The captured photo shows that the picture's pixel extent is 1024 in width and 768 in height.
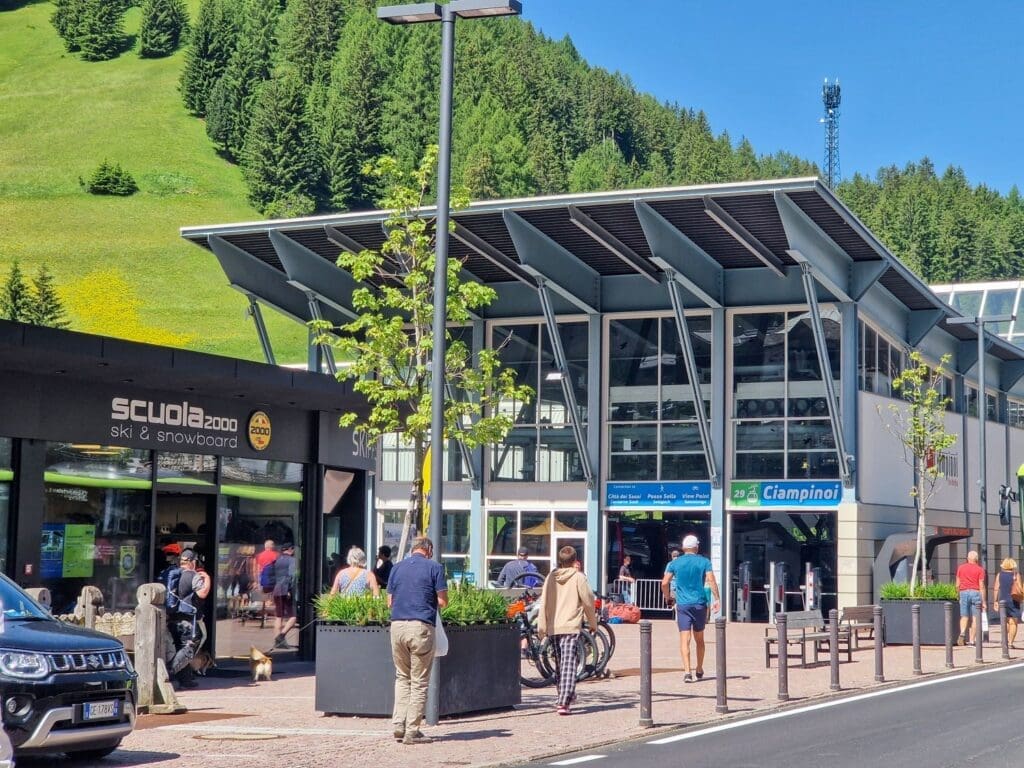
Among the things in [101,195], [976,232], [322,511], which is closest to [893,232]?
[976,232]

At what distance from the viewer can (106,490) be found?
18797mm

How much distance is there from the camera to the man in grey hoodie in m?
15.1

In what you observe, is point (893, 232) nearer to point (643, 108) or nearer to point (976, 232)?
point (976, 232)

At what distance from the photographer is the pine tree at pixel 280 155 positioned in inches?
4941

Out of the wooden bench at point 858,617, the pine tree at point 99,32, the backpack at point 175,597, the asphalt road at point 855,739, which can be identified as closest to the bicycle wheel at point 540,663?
the asphalt road at point 855,739

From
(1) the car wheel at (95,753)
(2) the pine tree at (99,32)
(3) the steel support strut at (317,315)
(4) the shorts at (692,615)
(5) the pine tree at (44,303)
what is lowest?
(1) the car wheel at (95,753)

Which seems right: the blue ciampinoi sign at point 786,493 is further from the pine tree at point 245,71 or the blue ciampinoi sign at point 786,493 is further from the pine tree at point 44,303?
the pine tree at point 245,71

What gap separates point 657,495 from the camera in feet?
136

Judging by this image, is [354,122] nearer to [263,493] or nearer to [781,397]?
[781,397]

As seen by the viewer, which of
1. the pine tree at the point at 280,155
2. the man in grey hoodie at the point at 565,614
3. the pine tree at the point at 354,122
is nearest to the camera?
the man in grey hoodie at the point at 565,614

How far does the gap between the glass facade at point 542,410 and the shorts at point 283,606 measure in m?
20.6

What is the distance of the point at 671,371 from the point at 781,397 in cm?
326

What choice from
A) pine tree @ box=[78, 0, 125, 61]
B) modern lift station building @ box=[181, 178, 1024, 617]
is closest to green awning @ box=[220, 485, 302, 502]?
modern lift station building @ box=[181, 178, 1024, 617]

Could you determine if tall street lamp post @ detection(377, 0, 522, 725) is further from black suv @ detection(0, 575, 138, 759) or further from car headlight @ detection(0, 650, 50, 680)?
car headlight @ detection(0, 650, 50, 680)
